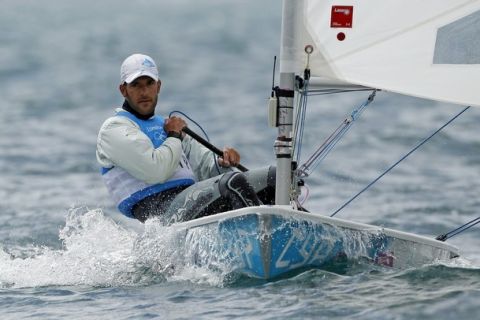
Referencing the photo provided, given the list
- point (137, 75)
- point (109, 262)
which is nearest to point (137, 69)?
point (137, 75)

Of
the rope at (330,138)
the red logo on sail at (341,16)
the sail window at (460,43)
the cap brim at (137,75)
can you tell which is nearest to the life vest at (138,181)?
the cap brim at (137,75)

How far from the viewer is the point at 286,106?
512 cm

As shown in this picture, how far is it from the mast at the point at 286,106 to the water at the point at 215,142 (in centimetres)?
42

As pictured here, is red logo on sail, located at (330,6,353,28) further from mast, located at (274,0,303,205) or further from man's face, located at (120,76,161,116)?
man's face, located at (120,76,161,116)

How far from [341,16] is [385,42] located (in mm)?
234

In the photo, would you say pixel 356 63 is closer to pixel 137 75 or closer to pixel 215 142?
pixel 137 75

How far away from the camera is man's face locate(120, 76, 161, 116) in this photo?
Answer: 569 cm

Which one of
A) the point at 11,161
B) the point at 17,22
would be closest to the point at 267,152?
the point at 11,161

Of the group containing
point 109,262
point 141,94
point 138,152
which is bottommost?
point 109,262

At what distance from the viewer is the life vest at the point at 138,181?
5.59 metres

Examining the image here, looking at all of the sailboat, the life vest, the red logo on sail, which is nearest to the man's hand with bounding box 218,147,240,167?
the life vest

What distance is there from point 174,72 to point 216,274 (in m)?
12.9

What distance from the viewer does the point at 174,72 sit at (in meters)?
17.9

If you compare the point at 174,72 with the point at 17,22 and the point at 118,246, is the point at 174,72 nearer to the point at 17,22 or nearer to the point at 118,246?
the point at 17,22
